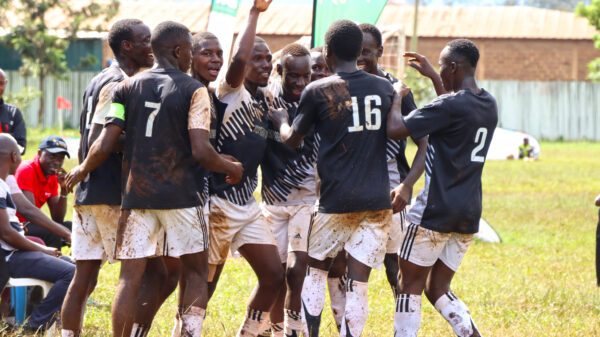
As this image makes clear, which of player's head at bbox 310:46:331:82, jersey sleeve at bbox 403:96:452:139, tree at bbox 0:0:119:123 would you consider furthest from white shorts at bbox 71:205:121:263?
tree at bbox 0:0:119:123

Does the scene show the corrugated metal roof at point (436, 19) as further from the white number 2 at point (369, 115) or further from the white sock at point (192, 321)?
the white sock at point (192, 321)

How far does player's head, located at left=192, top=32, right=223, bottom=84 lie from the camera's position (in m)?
5.46

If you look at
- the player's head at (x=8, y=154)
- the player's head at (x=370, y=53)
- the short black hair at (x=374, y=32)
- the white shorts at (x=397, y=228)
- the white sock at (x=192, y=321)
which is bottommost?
the white sock at (x=192, y=321)

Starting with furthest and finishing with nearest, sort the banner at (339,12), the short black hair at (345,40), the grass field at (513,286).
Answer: the banner at (339,12)
the grass field at (513,286)
the short black hair at (345,40)

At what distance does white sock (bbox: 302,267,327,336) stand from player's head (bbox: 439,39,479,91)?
1423 millimetres

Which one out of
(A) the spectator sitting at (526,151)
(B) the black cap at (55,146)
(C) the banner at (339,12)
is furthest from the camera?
(A) the spectator sitting at (526,151)

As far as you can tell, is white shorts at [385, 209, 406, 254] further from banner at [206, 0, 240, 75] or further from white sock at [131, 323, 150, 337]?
banner at [206, 0, 240, 75]

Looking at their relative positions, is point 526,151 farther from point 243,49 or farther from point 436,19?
point 436,19

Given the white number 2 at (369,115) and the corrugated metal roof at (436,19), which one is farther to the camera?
the corrugated metal roof at (436,19)

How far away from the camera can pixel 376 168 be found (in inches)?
203

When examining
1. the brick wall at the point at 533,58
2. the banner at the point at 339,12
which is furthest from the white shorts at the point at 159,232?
the brick wall at the point at 533,58

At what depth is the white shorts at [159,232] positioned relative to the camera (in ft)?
16.3

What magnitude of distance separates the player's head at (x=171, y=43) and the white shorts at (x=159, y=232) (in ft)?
2.85

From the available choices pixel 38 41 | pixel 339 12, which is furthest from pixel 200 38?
pixel 38 41
